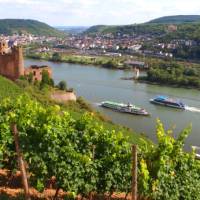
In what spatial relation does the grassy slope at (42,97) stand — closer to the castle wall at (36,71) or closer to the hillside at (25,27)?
the castle wall at (36,71)

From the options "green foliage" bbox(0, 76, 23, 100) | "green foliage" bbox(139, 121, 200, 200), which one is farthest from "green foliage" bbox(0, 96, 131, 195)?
"green foliage" bbox(0, 76, 23, 100)

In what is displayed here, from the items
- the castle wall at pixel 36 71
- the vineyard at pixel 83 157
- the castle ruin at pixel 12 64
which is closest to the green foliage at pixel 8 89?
the castle ruin at pixel 12 64

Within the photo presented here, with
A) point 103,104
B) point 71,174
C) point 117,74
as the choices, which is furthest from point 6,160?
point 117,74

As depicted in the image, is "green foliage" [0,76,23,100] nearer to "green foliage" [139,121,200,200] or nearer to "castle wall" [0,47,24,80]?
"castle wall" [0,47,24,80]

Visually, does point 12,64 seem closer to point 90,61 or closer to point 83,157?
point 83,157

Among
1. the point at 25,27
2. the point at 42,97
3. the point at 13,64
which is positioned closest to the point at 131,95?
the point at 13,64
